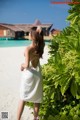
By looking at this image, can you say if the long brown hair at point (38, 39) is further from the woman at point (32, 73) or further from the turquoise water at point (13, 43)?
the turquoise water at point (13, 43)

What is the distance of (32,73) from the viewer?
4508 mm

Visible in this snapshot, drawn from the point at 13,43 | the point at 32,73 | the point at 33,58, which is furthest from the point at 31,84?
the point at 13,43

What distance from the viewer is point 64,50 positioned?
454 cm

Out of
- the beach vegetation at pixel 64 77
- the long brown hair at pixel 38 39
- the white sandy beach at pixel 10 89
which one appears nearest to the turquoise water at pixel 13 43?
the white sandy beach at pixel 10 89

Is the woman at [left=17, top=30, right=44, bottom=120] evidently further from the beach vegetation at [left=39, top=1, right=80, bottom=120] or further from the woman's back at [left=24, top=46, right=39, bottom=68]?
the beach vegetation at [left=39, top=1, right=80, bottom=120]

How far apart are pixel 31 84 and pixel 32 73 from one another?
12 centimetres

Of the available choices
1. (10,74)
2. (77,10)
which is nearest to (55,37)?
(77,10)

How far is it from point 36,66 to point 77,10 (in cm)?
88

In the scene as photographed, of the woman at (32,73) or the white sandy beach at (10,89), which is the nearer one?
the woman at (32,73)

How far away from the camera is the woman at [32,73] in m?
4.49

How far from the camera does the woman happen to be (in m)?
4.49

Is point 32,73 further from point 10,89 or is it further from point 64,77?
point 10,89

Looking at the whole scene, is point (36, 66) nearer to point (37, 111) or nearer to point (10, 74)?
point (37, 111)

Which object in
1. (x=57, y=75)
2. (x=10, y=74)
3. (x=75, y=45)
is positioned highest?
(x=75, y=45)
